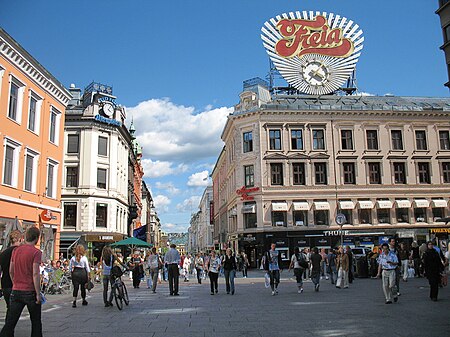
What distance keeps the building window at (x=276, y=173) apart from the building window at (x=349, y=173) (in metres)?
6.17

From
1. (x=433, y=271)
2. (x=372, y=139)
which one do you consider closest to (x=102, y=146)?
(x=372, y=139)

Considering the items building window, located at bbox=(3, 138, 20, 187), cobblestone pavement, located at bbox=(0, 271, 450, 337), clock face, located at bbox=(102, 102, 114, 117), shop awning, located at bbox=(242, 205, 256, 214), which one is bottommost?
cobblestone pavement, located at bbox=(0, 271, 450, 337)

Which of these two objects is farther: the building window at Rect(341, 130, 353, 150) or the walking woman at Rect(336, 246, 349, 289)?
the building window at Rect(341, 130, 353, 150)

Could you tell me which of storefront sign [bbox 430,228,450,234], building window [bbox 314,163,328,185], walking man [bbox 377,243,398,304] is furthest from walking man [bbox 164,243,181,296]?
storefront sign [bbox 430,228,450,234]

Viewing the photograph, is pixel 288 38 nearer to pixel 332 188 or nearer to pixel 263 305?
pixel 332 188

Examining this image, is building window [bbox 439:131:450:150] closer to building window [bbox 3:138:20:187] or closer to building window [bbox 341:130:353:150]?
building window [bbox 341:130:353:150]

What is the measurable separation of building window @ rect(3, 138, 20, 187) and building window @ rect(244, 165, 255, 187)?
25.2 m

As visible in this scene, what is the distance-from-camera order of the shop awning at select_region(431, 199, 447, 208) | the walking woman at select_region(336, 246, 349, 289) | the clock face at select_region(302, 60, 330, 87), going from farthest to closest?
the clock face at select_region(302, 60, 330, 87) < the shop awning at select_region(431, 199, 447, 208) < the walking woman at select_region(336, 246, 349, 289)

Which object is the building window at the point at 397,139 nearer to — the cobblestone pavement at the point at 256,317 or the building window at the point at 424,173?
the building window at the point at 424,173

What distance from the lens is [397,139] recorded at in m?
45.7

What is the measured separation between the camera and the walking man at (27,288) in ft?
22.6

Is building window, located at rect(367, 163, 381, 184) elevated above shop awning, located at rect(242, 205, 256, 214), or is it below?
above

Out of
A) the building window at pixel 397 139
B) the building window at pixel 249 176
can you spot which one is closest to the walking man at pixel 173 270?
the building window at pixel 249 176

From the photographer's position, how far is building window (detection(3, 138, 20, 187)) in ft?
73.0
